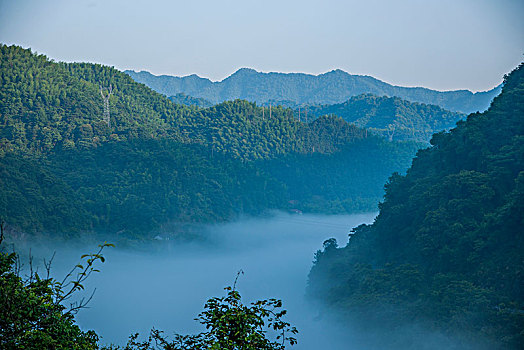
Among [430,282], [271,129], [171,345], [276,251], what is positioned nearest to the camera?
[171,345]

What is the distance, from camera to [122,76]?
8225 cm

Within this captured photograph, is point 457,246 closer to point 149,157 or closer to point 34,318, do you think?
point 34,318

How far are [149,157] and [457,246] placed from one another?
1782 inches

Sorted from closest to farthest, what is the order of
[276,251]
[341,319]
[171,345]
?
[171,345], [341,319], [276,251]

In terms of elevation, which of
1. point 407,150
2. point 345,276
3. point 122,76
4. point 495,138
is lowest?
point 345,276

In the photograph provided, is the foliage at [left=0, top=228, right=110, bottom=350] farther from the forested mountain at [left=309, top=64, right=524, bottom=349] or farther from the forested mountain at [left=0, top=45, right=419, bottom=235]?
the forested mountain at [left=0, top=45, right=419, bottom=235]

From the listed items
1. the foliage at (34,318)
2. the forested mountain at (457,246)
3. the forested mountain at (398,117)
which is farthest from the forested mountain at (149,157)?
the foliage at (34,318)

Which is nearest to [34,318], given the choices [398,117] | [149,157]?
[149,157]

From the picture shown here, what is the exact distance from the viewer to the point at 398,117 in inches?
4572

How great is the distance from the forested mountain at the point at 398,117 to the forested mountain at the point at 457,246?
7999 centimetres

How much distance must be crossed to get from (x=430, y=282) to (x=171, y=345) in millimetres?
19779

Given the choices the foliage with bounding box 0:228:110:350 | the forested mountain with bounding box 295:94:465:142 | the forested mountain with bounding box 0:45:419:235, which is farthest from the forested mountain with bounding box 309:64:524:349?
the forested mountain with bounding box 295:94:465:142

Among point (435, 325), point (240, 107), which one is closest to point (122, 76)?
point (240, 107)

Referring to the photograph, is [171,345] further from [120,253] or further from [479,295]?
[120,253]
